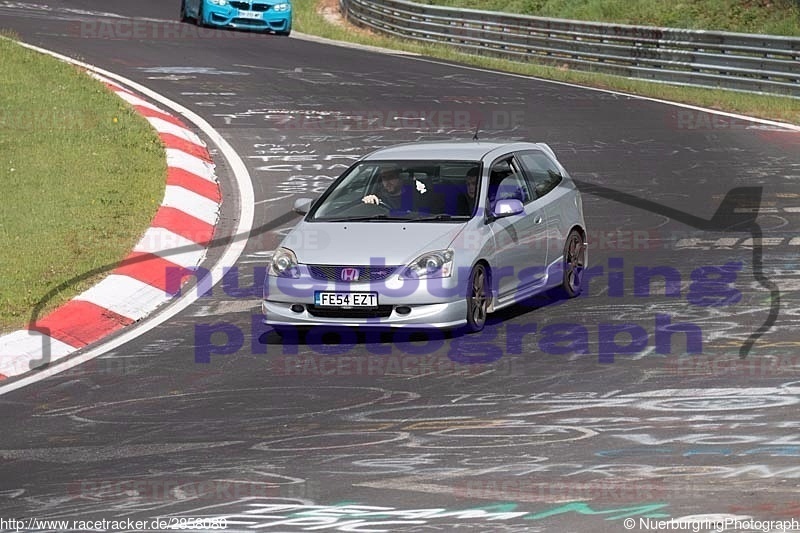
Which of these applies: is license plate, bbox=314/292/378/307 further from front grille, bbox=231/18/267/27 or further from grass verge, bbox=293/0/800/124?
front grille, bbox=231/18/267/27

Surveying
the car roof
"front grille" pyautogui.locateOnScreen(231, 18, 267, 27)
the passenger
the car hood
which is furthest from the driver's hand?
"front grille" pyautogui.locateOnScreen(231, 18, 267, 27)

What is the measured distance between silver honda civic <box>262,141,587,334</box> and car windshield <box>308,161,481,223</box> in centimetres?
1

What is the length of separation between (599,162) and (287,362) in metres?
9.08

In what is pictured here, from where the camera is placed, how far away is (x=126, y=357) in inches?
454

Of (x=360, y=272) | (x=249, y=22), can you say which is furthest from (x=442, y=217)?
(x=249, y=22)

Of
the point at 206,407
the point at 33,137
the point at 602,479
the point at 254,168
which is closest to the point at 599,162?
the point at 254,168

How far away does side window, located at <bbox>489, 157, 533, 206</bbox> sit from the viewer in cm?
1273

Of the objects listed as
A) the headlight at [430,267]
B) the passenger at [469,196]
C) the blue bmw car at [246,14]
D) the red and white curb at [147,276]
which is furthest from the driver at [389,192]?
the blue bmw car at [246,14]

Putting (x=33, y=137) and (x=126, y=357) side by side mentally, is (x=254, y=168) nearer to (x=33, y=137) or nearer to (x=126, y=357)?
(x=33, y=137)

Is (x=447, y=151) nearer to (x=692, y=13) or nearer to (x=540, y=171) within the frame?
(x=540, y=171)

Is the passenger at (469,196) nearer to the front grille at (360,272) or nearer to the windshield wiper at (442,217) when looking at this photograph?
the windshield wiper at (442,217)

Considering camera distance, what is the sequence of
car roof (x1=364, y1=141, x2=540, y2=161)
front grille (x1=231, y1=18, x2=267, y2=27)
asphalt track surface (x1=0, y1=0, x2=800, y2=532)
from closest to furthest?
asphalt track surface (x1=0, y1=0, x2=800, y2=532) → car roof (x1=364, y1=141, x2=540, y2=161) → front grille (x1=231, y1=18, x2=267, y2=27)

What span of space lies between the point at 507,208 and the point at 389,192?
107cm

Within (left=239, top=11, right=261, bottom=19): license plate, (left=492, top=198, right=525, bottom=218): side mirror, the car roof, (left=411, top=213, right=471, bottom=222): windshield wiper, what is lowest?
(left=411, top=213, right=471, bottom=222): windshield wiper
